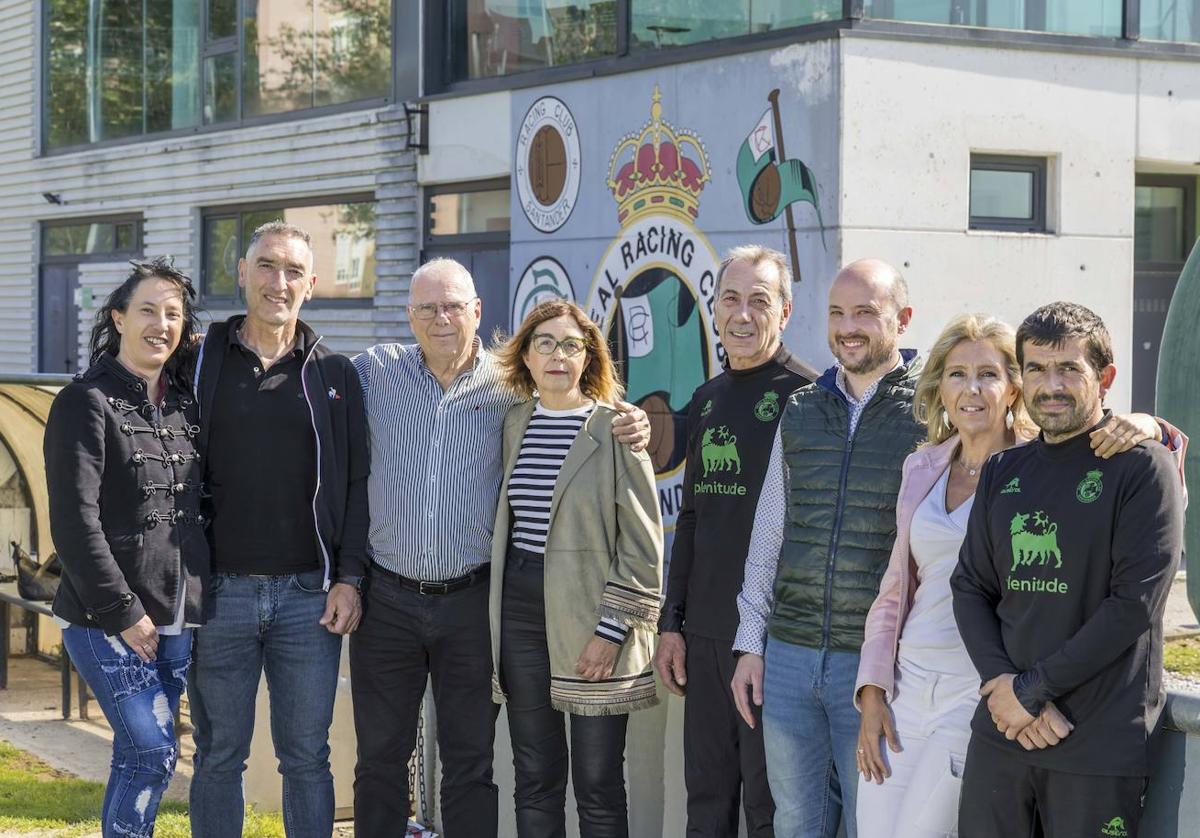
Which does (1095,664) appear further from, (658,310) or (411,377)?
(658,310)

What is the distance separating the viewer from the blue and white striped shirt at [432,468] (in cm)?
477

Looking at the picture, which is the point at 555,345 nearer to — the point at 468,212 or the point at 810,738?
the point at 810,738

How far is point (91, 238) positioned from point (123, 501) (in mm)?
15965

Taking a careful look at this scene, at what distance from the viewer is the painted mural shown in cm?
991

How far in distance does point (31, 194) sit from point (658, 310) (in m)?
12.6

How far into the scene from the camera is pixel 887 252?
9.75 metres

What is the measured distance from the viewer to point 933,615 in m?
3.71

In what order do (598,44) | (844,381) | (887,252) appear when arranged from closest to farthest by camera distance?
(844,381) → (887,252) → (598,44)

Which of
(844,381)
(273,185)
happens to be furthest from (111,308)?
(273,185)

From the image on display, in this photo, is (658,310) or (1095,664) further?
(658,310)

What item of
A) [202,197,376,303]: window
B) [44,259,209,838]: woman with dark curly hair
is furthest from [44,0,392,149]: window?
[44,259,209,838]: woman with dark curly hair

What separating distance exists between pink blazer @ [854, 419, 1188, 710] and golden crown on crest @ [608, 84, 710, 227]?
705cm

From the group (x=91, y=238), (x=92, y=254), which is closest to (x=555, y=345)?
(x=92, y=254)

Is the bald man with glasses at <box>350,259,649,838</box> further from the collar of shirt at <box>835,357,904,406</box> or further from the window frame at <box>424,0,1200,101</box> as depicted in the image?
the window frame at <box>424,0,1200,101</box>
